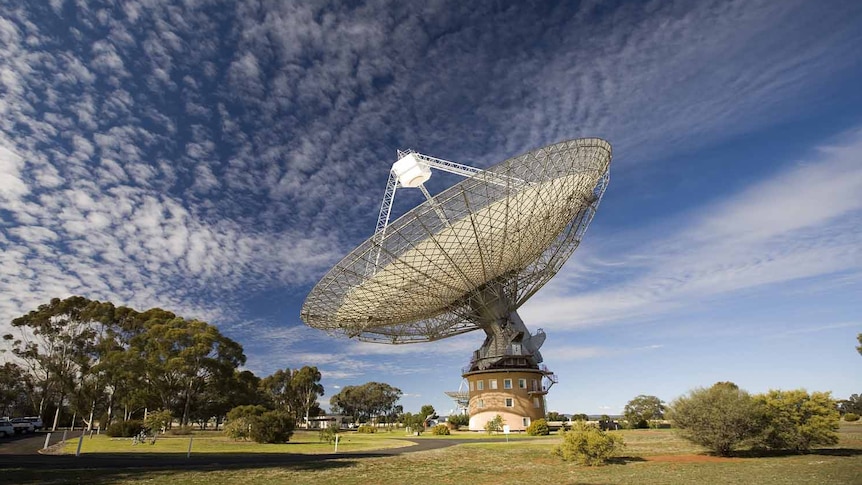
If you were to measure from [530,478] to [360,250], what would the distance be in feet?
65.7

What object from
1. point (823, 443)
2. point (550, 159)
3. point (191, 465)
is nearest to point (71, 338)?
point (191, 465)

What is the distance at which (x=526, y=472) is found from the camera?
17.1m

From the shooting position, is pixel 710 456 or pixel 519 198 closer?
pixel 710 456

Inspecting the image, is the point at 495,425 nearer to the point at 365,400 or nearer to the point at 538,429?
the point at 538,429

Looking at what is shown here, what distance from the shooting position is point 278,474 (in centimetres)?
1659

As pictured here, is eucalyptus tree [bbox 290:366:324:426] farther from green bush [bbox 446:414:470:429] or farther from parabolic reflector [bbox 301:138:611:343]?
parabolic reflector [bbox 301:138:611:343]

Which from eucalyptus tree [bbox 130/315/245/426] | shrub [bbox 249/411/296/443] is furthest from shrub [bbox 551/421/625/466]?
eucalyptus tree [bbox 130/315/245/426]

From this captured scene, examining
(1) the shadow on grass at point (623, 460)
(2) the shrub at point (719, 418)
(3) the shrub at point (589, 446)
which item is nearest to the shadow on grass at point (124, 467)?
(3) the shrub at point (589, 446)

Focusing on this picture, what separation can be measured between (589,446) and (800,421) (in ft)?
30.8

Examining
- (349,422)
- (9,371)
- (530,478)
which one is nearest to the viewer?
(530,478)

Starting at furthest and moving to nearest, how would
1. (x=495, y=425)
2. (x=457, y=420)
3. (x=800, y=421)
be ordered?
1. (x=457, y=420)
2. (x=495, y=425)
3. (x=800, y=421)

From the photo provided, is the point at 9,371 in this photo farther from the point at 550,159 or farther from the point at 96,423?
the point at 550,159

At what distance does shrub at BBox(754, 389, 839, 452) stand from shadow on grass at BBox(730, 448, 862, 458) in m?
0.30

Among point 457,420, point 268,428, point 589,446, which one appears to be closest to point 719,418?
point 589,446
